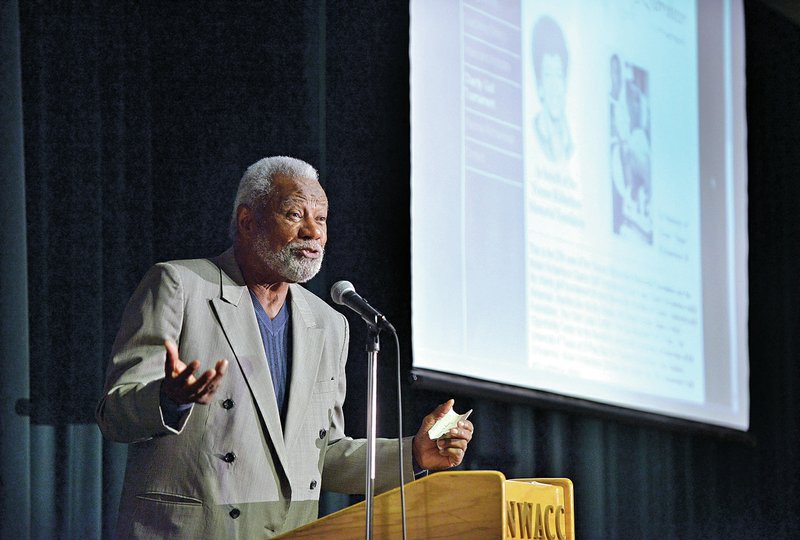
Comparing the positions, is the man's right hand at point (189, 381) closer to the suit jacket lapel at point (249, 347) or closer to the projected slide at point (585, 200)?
the suit jacket lapel at point (249, 347)

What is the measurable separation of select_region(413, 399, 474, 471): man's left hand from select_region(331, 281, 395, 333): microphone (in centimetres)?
25

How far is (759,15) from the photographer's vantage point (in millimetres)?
6520

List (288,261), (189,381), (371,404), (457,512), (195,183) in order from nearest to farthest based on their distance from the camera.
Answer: (189,381) → (457,512) → (371,404) → (288,261) → (195,183)

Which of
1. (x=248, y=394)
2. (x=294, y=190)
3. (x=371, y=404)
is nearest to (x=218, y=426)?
(x=248, y=394)

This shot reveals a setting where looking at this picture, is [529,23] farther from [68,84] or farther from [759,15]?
[759,15]

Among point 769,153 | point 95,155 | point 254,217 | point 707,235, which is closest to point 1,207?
point 95,155

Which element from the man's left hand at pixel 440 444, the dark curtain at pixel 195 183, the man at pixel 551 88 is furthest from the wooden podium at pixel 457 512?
the man at pixel 551 88

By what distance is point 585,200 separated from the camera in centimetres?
477

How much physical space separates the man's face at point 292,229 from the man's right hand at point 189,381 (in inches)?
25.0

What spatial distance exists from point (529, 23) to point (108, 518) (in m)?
2.43

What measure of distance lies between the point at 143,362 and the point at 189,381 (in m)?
0.41

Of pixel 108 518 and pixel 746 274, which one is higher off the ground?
pixel 746 274

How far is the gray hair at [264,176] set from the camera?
2.83m

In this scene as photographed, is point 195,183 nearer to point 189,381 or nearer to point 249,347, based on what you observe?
point 249,347
